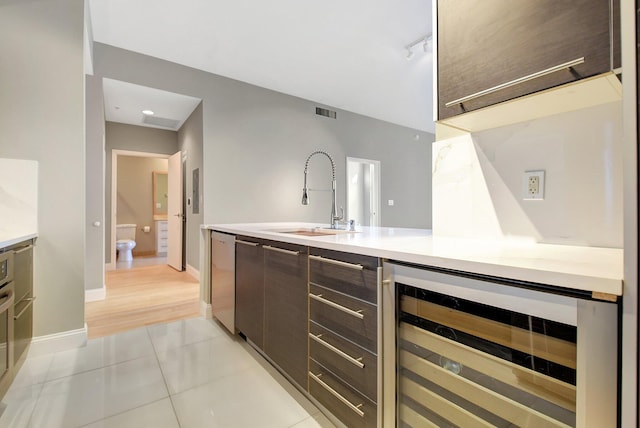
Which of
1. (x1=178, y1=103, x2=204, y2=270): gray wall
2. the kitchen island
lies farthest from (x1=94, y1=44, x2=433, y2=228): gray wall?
the kitchen island

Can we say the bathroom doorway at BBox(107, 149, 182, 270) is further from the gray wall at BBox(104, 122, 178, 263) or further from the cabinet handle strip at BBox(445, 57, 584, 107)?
the cabinet handle strip at BBox(445, 57, 584, 107)

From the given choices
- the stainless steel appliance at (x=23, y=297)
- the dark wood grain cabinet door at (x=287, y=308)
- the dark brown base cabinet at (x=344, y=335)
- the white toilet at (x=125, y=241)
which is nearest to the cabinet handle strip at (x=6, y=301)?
the stainless steel appliance at (x=23, y=297)

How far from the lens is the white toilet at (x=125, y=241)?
5797 millimetres

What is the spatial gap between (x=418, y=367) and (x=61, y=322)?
8.28 feet

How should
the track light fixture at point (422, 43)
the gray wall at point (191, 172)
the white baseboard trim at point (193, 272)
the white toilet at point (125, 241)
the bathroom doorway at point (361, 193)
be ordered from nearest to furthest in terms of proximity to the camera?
the track light fixture at point (422, 43) → the gray wall at point (191, 172) → the white baseboard trim at point (193, 272) → the white toilet at point (125, 241) → the bathroom doorway at point (361, 193)

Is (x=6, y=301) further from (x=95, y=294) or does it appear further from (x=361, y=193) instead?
(x=361, y=193)

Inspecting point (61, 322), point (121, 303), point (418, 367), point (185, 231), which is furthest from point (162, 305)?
point (418, 367)

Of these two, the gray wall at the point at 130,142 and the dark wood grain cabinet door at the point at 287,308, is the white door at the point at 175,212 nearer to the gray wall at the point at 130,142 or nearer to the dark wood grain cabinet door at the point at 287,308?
the gray wall at the point at 130,142

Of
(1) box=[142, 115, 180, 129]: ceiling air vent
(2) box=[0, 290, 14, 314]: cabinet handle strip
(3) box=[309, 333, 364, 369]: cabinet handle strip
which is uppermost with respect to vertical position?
(1) box=[142, 115, 180, 129]: ceiling air vent

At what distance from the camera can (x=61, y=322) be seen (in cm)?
219

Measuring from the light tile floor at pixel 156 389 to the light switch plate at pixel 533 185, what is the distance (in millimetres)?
1354

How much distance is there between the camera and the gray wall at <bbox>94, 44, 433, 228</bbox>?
145 inches

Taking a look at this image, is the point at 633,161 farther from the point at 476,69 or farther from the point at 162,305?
the point at 162,305

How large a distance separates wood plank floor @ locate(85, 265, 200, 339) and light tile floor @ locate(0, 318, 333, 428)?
443 millimetres
